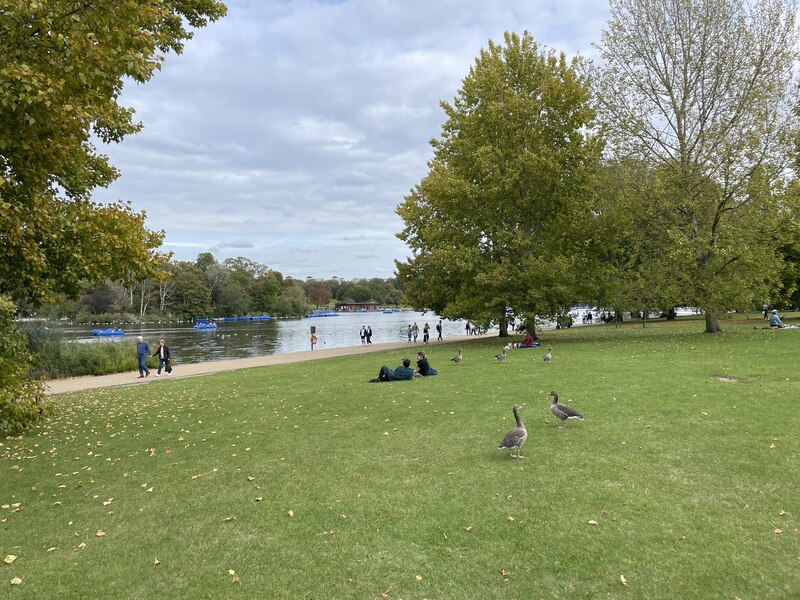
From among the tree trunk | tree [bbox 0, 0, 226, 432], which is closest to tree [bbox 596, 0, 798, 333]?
the tree trunk

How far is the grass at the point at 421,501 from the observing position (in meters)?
4.73

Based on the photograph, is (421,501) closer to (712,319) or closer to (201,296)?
(712,319)

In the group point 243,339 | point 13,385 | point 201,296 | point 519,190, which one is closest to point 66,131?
point 13,385

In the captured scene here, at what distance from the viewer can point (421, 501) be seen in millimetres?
6324

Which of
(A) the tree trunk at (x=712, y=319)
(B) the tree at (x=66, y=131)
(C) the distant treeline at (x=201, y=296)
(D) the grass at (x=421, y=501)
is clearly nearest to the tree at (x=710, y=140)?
(A) the tree trunk at (x=712, y=319)

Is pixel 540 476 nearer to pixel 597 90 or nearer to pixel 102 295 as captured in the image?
pixel 597 90

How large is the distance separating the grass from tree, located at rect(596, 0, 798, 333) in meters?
15.2

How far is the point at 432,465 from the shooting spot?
7629 mm

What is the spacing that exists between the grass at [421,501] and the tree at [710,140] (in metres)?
15.2

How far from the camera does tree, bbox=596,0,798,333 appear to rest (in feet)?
80.1

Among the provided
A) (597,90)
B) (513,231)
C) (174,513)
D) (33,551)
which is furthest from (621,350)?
(33,551)

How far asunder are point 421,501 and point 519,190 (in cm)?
2588

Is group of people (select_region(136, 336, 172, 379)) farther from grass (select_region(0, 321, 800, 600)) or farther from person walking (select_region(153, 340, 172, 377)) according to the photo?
grass (select_region(0, 321, 800, 600))

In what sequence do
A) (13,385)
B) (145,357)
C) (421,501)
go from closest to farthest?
1. (421,501)
2. (13,385)
3. (145,357)
